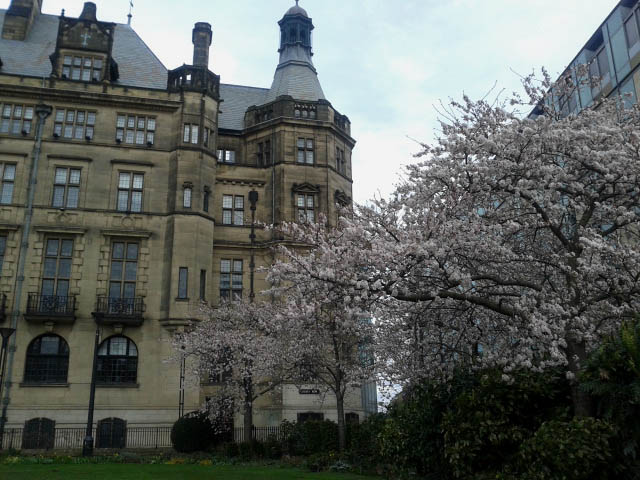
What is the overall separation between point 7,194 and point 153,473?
21.6 metres

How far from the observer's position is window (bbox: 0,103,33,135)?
3388cm

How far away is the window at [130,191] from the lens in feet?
113

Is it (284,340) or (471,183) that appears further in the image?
(284,340)

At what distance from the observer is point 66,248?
32875 millimetres

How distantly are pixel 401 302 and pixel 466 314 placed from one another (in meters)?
2.35

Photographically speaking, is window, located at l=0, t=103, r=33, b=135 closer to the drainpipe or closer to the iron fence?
the drainpipe

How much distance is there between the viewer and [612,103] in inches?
605

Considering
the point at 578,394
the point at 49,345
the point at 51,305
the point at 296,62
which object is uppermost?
the point at 296,62

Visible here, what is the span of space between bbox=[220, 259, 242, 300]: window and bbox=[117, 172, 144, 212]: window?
19.7 ft

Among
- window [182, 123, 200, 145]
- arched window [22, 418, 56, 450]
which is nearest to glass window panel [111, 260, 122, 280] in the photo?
arched window [22, 418, 56, 450]

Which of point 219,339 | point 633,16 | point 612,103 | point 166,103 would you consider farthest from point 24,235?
point 633,16

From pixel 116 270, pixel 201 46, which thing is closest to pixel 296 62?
pixel 201 46

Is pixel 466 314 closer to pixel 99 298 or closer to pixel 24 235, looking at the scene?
pixel 99 298

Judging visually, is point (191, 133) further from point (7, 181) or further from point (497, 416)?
point (497, 416)
